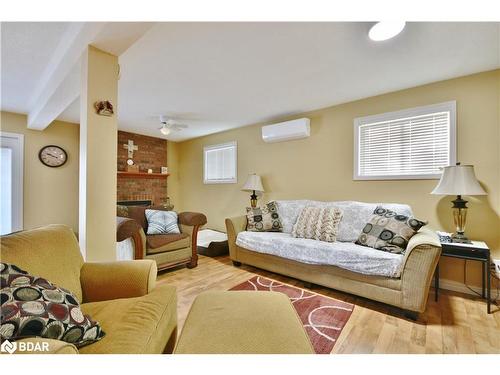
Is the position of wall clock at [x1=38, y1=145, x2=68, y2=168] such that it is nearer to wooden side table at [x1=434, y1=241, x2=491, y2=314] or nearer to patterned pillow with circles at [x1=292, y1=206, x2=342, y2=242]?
patterned pillow with circles at [x1=292, y1=206, x2=342, y2=242]

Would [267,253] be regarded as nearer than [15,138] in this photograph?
Yes

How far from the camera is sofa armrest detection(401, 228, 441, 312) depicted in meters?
1.66

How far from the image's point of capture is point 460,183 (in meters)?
1.98

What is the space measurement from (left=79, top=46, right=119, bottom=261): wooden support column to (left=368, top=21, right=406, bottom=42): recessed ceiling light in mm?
1908

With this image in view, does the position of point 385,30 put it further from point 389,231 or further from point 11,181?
point 11,181

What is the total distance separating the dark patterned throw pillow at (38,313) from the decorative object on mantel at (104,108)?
1.12 meters

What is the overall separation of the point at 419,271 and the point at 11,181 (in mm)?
5334

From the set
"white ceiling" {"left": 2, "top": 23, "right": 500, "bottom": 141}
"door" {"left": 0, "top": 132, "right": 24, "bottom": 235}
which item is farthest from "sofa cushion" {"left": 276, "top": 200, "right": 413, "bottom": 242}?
"door" {"left": 0, "top": 132, "right": 24, "bottom": 235}

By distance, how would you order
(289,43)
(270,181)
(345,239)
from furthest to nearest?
1. (270,181)
2. (345,239)
3. (289,43)

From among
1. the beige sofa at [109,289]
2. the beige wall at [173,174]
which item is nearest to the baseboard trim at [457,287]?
the beige sofa at [109,289]
